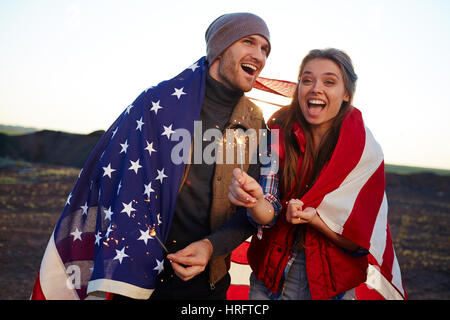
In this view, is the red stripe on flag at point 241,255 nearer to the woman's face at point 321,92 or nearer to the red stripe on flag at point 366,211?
the red stripe on flag at point 366,211

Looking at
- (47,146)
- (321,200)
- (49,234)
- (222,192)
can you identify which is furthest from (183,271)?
(47,146)

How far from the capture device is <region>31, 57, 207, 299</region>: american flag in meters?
2.28

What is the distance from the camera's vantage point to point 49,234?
8758mm

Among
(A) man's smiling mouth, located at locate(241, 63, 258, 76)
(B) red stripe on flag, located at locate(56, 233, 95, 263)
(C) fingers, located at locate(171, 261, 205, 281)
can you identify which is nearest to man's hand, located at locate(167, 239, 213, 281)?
(C) fingers, located at locate(171, 261, 205, 281)

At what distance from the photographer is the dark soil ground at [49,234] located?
6.64 metres

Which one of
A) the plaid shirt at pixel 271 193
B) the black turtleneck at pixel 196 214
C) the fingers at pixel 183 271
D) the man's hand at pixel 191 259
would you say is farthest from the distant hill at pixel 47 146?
the fingers at pixel 183 271

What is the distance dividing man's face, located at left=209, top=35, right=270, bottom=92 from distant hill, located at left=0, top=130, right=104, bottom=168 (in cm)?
3119

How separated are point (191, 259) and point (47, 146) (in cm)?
3609

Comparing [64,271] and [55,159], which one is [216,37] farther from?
[55,159]

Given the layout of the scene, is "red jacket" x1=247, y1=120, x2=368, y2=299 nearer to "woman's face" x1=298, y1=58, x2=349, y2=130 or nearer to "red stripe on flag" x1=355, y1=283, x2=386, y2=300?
"woman's face" x1=298, y1=58, x2=349, y2=130

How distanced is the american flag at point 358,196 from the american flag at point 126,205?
1042mm

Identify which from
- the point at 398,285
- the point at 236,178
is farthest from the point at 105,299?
the point at 398,285

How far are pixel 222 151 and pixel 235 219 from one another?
53cm

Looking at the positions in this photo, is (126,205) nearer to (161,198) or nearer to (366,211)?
(161,198)
